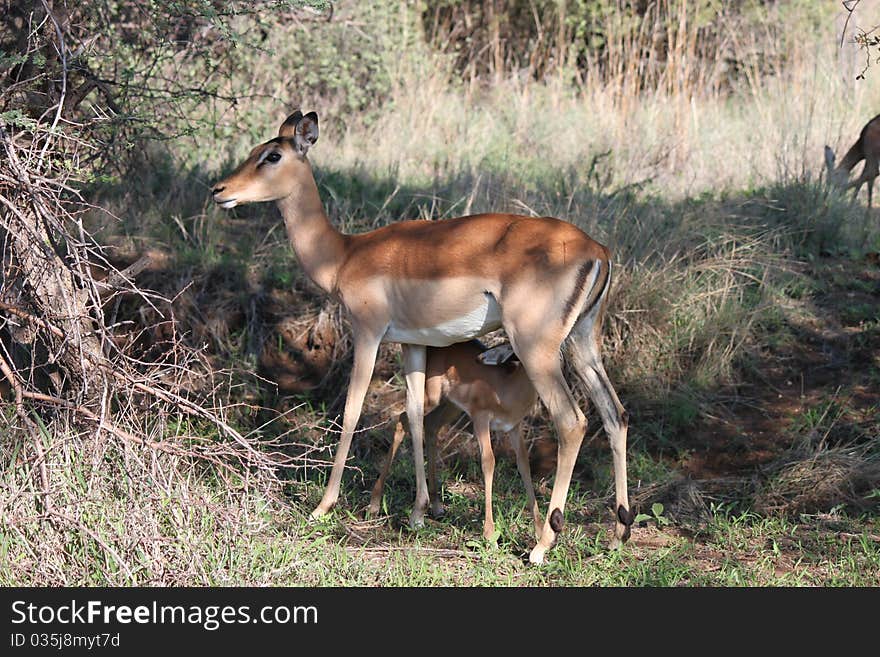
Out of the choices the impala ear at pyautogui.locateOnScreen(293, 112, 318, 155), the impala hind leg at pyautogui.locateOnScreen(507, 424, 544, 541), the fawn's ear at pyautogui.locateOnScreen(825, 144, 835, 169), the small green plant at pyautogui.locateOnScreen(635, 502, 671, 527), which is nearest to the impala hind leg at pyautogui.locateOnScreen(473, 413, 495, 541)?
the impala hind leg at pyautogui.locateOnScreen(507, 424, 544, 541)

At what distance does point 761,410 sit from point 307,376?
2.76 metres

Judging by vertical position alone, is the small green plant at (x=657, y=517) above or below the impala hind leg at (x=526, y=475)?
below

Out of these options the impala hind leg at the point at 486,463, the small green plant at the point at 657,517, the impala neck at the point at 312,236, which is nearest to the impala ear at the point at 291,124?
the impala neck at the point at 312,236

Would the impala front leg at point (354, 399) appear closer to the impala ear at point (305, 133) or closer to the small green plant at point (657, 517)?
the impala ear at point (305, 133)

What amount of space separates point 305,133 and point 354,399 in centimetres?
140

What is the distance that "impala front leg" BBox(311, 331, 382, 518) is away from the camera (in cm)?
592

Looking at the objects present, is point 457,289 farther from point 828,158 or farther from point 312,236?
point 828,158

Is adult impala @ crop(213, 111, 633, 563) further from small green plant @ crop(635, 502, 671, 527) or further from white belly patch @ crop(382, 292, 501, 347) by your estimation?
small green plant @ crop(635, 502, 671, 527)

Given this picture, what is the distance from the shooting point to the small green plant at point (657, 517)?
588 centimetres

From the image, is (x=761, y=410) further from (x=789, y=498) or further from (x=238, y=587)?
(x=238, y=587)

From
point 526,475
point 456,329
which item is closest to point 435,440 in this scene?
point 526,475

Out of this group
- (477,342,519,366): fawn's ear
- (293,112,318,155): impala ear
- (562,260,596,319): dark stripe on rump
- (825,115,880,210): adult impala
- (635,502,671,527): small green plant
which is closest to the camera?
(562,260,596,319): dark stripe on rump

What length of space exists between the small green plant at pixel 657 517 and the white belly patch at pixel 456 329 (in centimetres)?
118

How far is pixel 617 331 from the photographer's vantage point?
736cm
